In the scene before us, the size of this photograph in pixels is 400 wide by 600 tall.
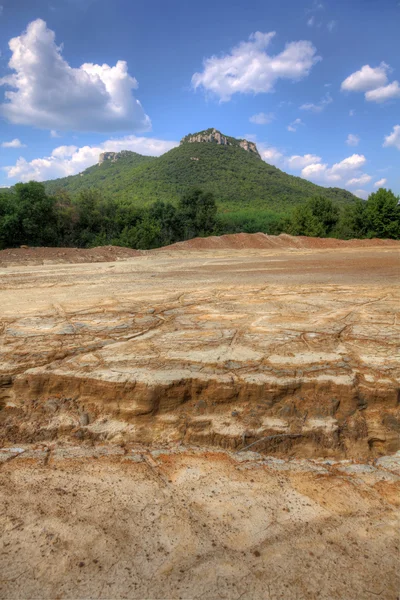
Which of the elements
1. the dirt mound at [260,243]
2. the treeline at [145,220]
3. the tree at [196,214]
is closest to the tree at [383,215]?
the treeline at [145,220]

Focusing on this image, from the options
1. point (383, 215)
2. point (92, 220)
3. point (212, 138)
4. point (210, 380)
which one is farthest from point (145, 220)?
point (212, 138)

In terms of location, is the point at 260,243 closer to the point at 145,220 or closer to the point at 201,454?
the point at 145,220

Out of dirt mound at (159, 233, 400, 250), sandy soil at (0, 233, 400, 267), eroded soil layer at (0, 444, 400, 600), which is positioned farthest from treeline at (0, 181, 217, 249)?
eroded soil layer at (0, 444, 400, 600)

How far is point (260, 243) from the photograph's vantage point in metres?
16.5

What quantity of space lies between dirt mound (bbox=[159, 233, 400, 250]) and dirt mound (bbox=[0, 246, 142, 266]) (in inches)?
127

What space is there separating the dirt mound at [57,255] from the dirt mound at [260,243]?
3221 mm

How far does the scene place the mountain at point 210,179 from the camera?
1574 inches

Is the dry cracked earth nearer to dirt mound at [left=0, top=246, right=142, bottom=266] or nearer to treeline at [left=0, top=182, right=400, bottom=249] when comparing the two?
dirt mound at [left=0, top=246, right=142, bottom=266]

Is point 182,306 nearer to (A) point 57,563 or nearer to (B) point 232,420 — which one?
(B) point 232,420

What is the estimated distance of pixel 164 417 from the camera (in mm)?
2061

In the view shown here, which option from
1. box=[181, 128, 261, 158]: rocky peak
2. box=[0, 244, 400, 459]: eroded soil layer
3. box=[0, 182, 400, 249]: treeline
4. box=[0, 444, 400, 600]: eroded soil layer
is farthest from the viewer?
box=[181, 128, 261, 158]: rocky peak

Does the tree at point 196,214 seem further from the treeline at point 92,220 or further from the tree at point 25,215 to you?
the tree at point 25,215

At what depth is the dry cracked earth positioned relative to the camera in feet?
3.82

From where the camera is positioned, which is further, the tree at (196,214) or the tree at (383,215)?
the tree at (196,214)
